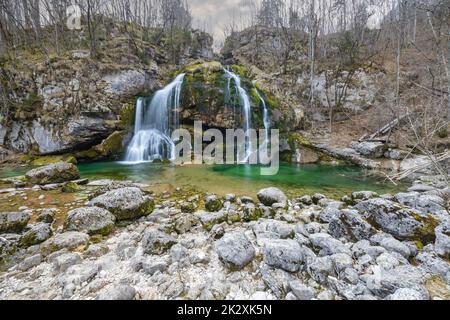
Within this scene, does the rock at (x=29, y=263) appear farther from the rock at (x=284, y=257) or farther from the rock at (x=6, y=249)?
the rock at (x=284, y=257)

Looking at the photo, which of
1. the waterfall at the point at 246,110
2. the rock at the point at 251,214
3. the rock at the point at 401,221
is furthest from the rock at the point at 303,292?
the waterfall at the point at 246,110

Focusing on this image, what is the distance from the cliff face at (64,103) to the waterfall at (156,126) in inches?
27.3

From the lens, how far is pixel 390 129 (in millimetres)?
10055

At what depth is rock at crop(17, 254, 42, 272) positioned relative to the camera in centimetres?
257

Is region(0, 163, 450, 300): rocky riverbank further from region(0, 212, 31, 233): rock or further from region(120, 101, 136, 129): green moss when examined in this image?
region(120, 101, 136, 129): green moss

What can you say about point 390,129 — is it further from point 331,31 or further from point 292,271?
point 331,31

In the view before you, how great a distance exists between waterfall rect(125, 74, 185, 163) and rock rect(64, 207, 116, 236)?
824 centimetres

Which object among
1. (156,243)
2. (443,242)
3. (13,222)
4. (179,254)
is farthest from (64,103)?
(443,242)

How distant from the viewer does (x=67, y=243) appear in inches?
116

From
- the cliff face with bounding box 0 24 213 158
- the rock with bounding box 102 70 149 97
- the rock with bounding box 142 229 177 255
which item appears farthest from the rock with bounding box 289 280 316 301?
the rock with bounding box 102 70 149 97

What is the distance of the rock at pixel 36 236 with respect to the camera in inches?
120

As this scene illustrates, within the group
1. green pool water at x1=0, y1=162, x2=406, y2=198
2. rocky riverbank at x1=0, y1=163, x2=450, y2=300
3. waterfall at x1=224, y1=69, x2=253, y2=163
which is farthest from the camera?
waterfall at x1=224, y1=69, x2=253, y2=163
